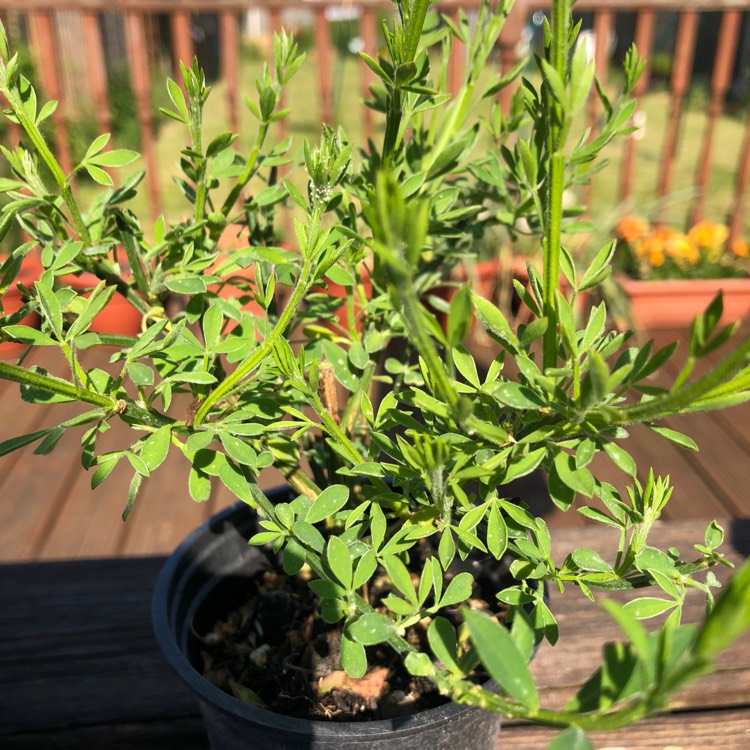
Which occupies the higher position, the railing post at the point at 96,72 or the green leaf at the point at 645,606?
the railing post at the point at 96,72

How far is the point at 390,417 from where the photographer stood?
1.73 ft

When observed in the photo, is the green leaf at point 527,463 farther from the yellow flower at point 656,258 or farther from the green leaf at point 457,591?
the yellow flower at point 656,258

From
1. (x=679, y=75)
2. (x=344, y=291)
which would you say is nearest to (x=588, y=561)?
(x=344, y=291)

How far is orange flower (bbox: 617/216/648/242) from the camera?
261 centimetres

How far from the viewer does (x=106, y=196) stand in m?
0.63

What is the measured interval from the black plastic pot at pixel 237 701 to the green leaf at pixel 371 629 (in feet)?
0.38

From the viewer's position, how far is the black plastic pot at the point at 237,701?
53cm

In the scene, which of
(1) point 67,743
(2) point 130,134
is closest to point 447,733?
(1) point 67,743

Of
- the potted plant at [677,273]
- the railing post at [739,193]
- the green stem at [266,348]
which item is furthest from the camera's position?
the railing post at [739,193]

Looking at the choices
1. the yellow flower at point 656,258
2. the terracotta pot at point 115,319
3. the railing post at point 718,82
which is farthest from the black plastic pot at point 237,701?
the railing post at point 718,82

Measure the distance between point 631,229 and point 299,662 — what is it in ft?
7.53

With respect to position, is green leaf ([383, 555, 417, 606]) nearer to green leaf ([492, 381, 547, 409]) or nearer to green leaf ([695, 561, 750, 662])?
green leaf ([492, 381, 547, 409])

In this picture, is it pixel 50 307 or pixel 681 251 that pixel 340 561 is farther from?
pixel 681 251

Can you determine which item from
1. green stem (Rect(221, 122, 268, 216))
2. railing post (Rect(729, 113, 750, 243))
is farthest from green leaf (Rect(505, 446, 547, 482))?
railing post (Rect(729, 113, 750, 243))
